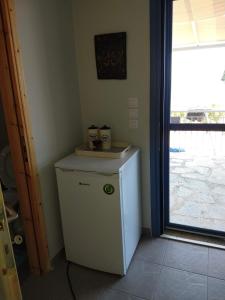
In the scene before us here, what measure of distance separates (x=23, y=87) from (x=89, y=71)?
2.30ft

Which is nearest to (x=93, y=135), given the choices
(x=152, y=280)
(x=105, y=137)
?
(x=105, y=137)

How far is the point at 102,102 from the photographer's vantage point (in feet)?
6.79

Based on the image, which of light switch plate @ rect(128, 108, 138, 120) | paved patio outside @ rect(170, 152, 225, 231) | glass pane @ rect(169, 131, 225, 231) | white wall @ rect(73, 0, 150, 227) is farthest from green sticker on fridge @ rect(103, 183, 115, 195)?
paved patio outside @ rect(170, 152, 225, 231)

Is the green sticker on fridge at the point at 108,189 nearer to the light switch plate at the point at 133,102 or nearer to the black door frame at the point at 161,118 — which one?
the black door frame at the point at 161,118

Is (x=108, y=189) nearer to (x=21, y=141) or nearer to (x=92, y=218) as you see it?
(x=92, y=218)

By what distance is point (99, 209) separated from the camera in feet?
5.46

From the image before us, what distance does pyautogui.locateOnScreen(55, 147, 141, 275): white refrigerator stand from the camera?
1604 mm

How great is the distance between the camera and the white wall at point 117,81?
5.95 feet

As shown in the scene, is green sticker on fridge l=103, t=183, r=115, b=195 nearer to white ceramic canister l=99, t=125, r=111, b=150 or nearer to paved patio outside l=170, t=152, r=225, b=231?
white ceramic canister l=99, t=125, r=111, b=150

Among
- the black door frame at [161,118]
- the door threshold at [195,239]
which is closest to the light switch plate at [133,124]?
the black door frame at [161,118]

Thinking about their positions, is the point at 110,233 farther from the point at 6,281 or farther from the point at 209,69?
the point at 209,69

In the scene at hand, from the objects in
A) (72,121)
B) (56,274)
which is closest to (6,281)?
(56,274)

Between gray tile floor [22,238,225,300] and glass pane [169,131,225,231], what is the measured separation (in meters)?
0.45

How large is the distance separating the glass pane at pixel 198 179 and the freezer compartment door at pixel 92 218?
846 millimetres
